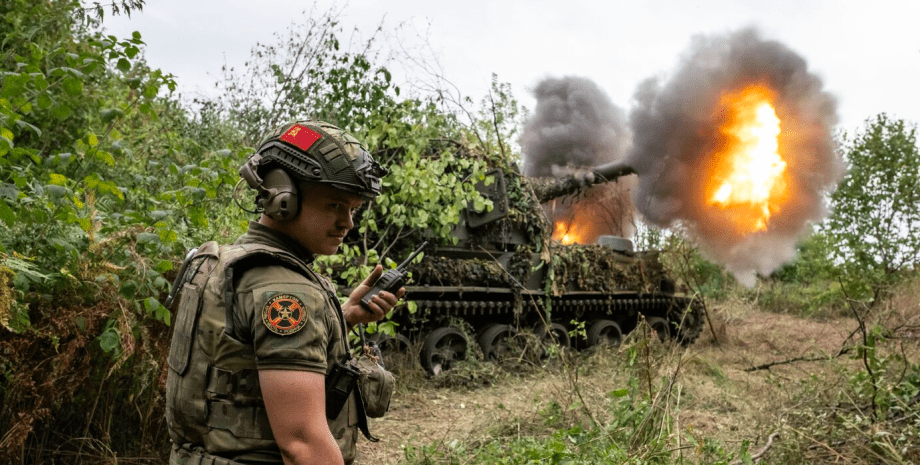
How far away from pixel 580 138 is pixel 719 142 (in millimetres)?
7100

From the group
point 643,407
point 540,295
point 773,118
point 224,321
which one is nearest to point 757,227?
point 773,118

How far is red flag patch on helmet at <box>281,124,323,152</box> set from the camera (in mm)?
2092

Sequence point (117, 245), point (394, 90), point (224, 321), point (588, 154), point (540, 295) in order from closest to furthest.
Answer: point (224, 321) → point (117, 245) → point (394, 90) → point (540, 295) → point (588, 154)

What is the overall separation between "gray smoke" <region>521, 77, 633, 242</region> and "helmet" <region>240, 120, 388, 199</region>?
16153mm

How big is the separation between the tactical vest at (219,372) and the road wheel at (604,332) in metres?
11.3

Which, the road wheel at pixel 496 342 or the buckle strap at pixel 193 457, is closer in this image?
the buckle strap at pixel 193 457

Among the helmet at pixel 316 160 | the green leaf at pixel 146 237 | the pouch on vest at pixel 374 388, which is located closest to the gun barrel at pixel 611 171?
the green leaf at pixel 146 237

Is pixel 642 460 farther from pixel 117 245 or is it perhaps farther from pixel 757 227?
pixel 757 227

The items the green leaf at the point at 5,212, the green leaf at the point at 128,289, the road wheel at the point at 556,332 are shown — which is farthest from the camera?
the road wheel at the point at 556,332

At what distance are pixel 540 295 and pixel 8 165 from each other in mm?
8902

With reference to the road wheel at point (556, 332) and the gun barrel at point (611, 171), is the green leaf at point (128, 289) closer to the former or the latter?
the road wheel at point (556, 332)

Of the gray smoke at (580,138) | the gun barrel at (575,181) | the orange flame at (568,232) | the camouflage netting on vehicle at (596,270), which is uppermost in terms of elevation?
the gray smoke at (580,138)

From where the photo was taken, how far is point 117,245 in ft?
13.8

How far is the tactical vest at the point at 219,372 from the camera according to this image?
191 centimetres
